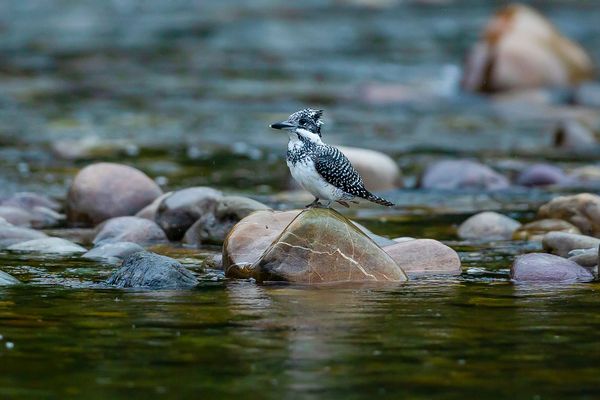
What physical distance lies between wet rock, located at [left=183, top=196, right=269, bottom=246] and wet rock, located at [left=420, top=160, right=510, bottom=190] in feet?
16.3

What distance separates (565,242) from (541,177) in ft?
18.4

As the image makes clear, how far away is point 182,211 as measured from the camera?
12172mm

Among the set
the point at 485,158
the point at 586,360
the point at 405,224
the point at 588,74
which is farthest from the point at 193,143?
the point at 586,360

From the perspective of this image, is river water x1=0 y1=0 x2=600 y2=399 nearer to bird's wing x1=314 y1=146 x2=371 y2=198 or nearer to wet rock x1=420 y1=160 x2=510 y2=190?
wet rock x1=420 y1=160 x2=510 y2=190

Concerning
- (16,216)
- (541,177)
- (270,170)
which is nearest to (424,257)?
(16,216)

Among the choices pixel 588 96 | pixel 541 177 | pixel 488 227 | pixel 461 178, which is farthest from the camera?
pixel 588 96

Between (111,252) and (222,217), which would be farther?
(222,217)

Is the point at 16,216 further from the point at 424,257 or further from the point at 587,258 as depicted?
the point at 587,258

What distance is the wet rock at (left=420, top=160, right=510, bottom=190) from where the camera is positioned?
52.7 ft

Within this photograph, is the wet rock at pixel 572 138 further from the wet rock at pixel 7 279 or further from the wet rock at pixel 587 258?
the wet rock at pixel 7 279

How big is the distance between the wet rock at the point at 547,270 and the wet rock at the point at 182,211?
3.49m

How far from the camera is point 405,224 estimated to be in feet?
44.2

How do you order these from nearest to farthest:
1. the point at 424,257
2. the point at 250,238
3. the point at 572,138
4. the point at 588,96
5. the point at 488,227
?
the point at 250,238, the point at 424,257, the point at 488,227, the point at 572,138, the point at 588,96

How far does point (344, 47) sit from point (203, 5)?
7.07m
